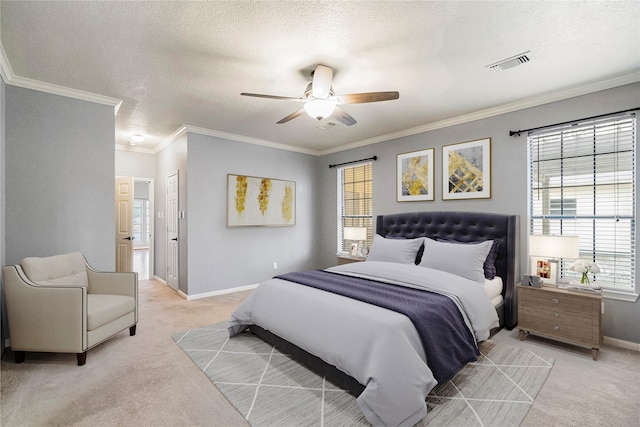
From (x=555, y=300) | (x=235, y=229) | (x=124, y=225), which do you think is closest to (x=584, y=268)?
(x=555, y=300)

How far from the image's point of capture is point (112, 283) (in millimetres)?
3246

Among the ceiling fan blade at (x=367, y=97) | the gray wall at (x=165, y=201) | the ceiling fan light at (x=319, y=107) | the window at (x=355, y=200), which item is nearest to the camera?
the ceiling fan blade at (x=367, y=97)

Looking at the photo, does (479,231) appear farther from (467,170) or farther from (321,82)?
(321,82)

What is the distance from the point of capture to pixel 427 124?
4.47 meters

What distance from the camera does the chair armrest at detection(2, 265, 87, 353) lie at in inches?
101

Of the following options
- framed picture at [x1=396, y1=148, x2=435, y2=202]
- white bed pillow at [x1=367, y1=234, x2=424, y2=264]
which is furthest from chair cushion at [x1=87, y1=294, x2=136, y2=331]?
framed picture at [x1=396, y1=148, x2=435, y2=202]

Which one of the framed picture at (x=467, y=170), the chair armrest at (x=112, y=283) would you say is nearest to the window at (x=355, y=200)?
the framed picture at (x=467, y=170)

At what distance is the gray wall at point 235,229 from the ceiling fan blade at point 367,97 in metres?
2.94

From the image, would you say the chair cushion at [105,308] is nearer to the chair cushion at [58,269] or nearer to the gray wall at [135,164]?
the chair cushion at [58,269]

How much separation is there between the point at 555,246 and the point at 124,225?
6.60 metres

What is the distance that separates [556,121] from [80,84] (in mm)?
5221

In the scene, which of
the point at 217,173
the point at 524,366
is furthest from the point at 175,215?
the point at 524,366

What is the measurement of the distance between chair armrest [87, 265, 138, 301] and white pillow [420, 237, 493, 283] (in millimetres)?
3377

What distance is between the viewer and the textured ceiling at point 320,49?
203 centimetres
